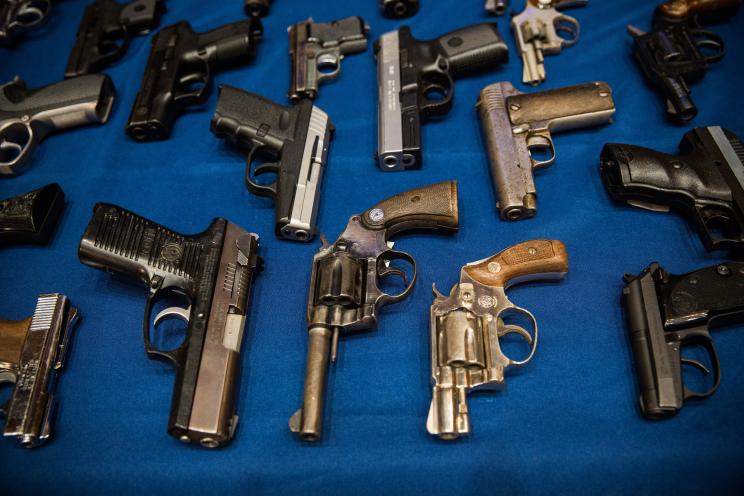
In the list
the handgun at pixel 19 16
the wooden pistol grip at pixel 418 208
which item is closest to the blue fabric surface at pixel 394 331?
the wooden pistol grip at pixel 418 208

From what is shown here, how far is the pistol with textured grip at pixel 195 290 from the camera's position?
2789 millimetres

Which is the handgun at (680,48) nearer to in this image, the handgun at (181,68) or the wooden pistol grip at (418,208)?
the wooden pistol grip at (418,208)

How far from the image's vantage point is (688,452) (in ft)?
9.00

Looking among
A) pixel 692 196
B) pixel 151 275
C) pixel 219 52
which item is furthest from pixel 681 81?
pixel 151 275

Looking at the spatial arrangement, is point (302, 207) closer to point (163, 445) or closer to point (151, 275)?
point (151, 275)

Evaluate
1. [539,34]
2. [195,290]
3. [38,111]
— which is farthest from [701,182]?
[38,111]

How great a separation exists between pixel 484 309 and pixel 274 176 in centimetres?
189

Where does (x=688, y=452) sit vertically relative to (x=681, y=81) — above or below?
below

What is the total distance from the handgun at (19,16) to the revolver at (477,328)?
186 inches

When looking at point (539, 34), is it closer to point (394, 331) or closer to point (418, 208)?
point (418, 208)

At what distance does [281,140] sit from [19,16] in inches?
131

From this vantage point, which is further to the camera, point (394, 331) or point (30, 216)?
point (30, 216)

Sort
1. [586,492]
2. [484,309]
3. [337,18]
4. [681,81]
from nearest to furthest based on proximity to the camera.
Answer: [586,492]
[484,309]
[681,81]
[337,18]

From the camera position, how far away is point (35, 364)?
3.12 m
